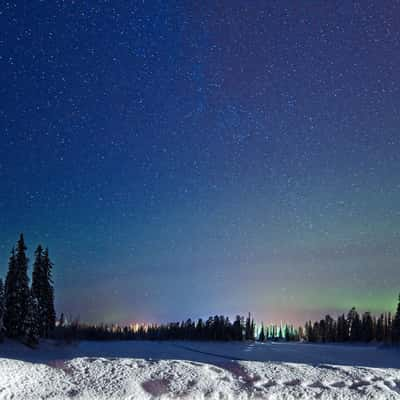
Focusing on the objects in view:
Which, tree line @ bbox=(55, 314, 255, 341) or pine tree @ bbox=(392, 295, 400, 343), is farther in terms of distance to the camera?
tree line @ bbox=(55, 314, 255, 341)

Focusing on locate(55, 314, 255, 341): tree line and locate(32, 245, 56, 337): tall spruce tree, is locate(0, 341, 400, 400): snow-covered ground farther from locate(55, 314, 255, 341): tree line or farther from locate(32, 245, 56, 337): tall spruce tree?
locate(55, 314, 255, 341): tree line

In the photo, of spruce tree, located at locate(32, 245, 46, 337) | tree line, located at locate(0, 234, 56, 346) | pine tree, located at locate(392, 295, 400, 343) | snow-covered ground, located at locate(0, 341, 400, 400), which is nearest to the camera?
snow-covered ground, located at locate(0, 341, 400, 400)

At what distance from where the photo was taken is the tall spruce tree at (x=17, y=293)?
5006cm

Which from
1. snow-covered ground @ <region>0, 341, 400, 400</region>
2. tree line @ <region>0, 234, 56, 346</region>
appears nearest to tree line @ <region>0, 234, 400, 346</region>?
tree line @ <region>0, 234, 56, 346</region>

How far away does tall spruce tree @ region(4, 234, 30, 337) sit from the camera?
1971 inches

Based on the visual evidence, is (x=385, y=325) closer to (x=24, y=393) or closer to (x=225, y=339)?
(x=225, y=339)

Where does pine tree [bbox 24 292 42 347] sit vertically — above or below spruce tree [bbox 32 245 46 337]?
below

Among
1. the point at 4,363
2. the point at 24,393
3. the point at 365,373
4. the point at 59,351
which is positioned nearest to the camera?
the point at 24,393

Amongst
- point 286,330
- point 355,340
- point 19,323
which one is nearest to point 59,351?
point 19,323

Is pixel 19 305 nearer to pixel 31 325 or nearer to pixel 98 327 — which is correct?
pixel 31 325

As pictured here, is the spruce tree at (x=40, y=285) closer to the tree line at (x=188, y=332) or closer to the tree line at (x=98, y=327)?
the tree line at (x=98, y=327)

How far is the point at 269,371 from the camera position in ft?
37.3

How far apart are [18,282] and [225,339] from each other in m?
79.6

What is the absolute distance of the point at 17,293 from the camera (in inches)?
2041
